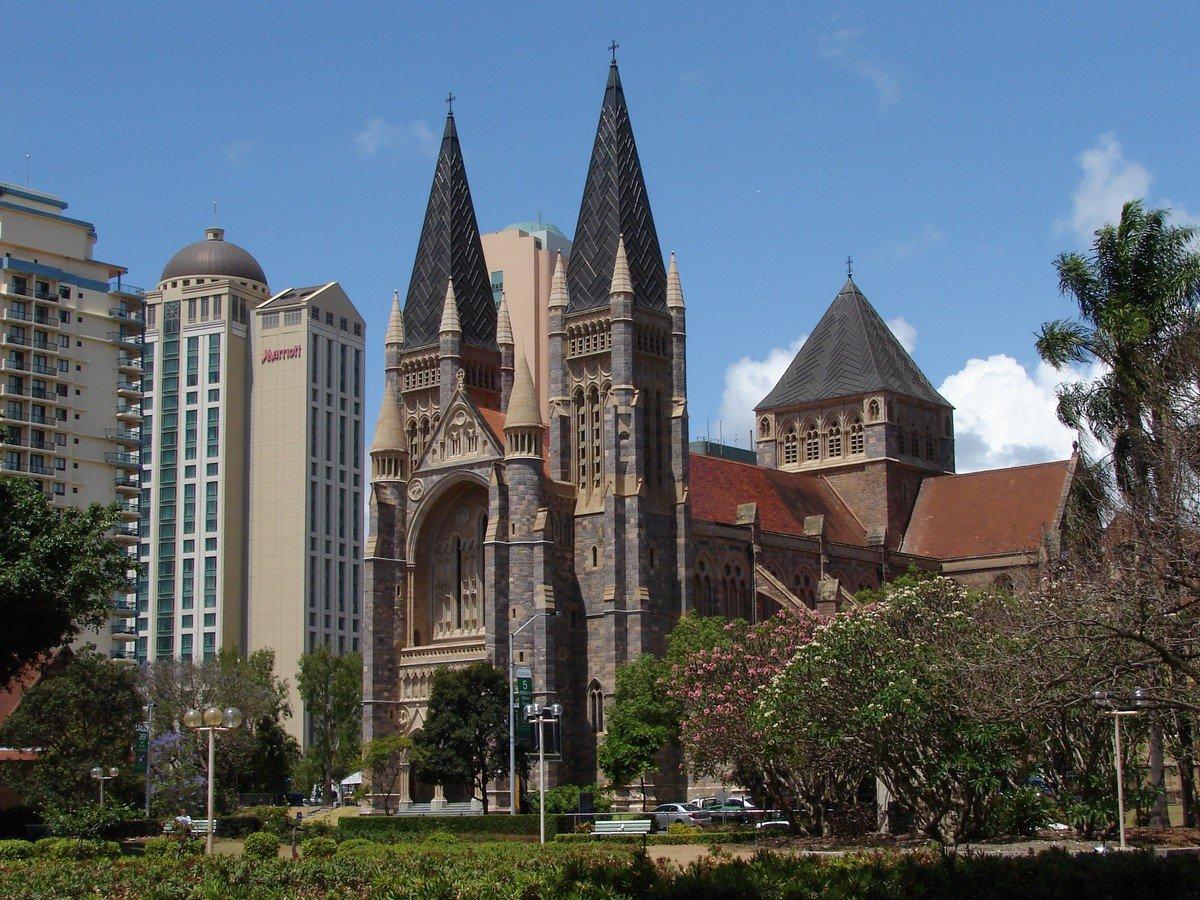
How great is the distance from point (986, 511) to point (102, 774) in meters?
50.1

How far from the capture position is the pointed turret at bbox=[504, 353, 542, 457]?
7094 cm

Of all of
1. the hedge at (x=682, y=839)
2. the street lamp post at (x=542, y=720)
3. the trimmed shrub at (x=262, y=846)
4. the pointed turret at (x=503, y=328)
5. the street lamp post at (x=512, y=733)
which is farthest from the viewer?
the pointed turret at (x=503, y=328)

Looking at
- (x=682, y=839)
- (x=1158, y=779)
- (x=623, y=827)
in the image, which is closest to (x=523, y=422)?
(x=623, y=827)

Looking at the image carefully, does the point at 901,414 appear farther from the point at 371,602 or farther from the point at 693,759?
the point at 693,759

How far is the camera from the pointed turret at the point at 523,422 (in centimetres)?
7094

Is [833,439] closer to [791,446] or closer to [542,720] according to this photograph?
[791,446]

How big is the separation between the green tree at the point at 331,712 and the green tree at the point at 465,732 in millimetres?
32357

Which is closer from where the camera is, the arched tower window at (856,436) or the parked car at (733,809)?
the parked car at (733,809)

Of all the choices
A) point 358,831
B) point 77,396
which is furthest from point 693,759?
point 77,396

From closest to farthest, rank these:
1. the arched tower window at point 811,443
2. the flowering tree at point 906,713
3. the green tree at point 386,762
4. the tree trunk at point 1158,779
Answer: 1. the flowering tree at point 906,713
2. the tree trunk at point 1158,779
3. the green tree at point 386,762
4. the arched tower window at point 811,443

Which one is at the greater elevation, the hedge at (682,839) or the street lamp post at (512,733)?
the street lamp post at (512,733)

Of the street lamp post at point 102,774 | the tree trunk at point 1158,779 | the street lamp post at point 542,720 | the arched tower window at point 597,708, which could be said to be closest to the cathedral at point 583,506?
the arched tower window at point 597,708

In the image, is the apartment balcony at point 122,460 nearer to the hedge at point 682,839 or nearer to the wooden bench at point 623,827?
the wooden bench at point 623,827

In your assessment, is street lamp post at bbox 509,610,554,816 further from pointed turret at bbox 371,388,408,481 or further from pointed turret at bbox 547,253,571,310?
pointed turret at bbox 547,253,571,310
